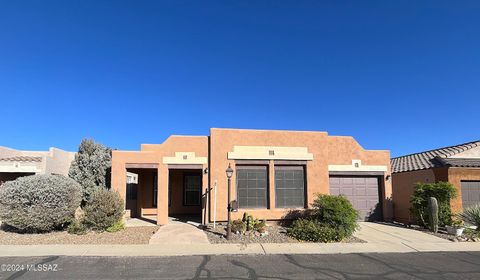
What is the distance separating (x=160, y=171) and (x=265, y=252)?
7.11m

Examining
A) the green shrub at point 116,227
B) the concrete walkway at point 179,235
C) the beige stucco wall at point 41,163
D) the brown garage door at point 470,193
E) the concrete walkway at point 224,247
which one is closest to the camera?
the concrete walkway at point 224,247

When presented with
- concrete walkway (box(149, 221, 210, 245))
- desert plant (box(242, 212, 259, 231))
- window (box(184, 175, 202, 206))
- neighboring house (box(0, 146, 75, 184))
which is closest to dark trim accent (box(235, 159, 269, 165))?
desert plant (box(242, 212, 259, 231))

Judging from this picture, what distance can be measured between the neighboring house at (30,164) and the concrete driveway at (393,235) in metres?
18.7

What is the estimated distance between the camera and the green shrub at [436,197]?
47.7 ft

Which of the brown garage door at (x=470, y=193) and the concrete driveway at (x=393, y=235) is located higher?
the brown garage door at (x=470, y=193)

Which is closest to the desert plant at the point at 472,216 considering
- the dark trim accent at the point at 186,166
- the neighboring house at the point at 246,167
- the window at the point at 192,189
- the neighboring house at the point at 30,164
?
the neighboring house at the point at 246,167

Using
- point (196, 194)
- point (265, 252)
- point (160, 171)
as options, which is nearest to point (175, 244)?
point (265, 252)

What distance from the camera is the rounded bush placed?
11.9 m

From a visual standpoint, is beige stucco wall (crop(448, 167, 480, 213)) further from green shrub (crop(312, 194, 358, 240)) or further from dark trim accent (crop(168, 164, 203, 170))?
dark trim accent (crop(168, 164, 203, 170))

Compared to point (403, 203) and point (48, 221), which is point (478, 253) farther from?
point (48, 221)

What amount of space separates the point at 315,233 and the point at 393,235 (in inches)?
142

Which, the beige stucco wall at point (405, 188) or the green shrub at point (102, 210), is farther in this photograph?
the beige stucco wall at point (405, 188)

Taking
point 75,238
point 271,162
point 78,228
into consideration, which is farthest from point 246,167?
point 75,238

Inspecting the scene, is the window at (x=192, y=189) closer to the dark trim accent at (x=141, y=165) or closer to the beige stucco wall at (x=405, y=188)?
the dark trim accent at (x=141, y=165)
